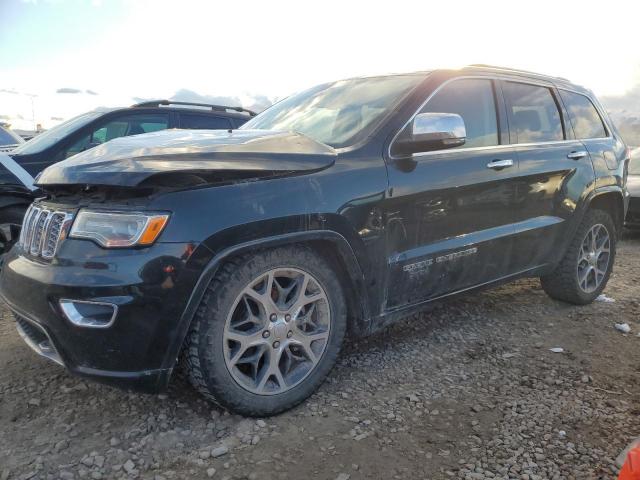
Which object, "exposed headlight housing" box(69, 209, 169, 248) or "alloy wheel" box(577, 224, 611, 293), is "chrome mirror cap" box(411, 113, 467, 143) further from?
"alloy wheel" box(577, 224, 611, 293)

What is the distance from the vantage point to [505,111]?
141 inches

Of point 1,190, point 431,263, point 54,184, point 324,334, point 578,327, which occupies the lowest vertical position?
point 578,327

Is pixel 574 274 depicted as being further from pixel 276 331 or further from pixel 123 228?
pixel 123 228

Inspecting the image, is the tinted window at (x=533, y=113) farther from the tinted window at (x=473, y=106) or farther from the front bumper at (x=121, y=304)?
the front bumper at (x=121, y=304)

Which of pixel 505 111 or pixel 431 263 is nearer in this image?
pixel 431 263

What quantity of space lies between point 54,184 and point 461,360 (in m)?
2.48

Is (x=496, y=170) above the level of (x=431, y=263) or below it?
above

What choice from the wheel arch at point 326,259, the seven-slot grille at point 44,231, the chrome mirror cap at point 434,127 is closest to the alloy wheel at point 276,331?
the wheel arch at point 326,259

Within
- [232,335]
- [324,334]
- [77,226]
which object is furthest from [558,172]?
[77,226]

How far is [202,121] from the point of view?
Answer: 21.6 ft

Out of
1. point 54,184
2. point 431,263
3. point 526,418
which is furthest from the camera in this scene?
point 431,263

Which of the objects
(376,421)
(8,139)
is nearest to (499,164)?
(376,421)

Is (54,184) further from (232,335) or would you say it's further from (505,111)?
(505,111)

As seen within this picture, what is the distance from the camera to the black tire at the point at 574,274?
4156mm
